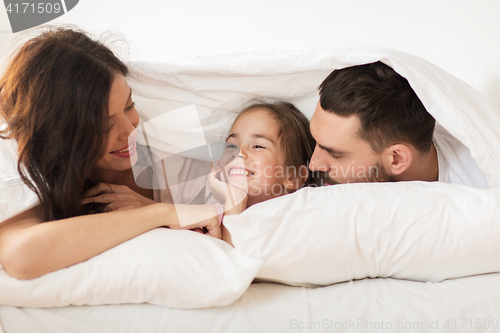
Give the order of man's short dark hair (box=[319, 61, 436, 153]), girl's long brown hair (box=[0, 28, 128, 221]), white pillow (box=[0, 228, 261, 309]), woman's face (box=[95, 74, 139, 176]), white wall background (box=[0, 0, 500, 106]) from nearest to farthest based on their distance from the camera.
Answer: white pillow (box=[0, 228, 261, 309]) < girl's long brown hair (box=[0, 28, 128, 221]) < woman's face (box=[95, 74, 139, 176]) < man's short dark hair (box=[319, 61, 436, 153]) < white wall background (box=[0, 0, 500, 106])

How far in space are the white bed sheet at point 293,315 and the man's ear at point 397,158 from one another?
1.42ft

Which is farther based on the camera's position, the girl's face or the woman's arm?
the girl's face

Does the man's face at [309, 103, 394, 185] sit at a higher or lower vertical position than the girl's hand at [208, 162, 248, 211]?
higher

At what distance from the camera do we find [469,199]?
0.95 m

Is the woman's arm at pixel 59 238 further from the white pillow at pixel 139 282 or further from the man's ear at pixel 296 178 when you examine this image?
the man's ear at pixel 296 178

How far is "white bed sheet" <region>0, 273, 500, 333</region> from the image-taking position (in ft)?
2.72

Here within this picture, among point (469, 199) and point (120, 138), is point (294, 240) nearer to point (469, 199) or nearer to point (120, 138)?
point (469, 199)

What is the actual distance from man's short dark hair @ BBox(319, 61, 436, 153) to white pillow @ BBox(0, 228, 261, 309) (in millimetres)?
589

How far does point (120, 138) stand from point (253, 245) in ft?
1.70

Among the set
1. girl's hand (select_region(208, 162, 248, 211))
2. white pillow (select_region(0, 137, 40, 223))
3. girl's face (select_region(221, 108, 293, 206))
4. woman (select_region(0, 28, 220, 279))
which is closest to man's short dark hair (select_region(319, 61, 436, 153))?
girl's face (select_region(221, 108, 293, 206))

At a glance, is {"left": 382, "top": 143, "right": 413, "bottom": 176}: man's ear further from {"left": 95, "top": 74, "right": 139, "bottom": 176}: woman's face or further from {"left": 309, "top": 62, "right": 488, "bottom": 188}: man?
{"left": 95, "top": 74, "right": 139, "bottom": 176}: woman's face

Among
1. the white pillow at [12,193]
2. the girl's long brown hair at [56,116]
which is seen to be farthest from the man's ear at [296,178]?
the white pillow at [12,193]

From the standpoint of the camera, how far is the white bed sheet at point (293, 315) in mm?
831

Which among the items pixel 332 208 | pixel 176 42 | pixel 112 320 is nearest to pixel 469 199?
pixel 332 208
